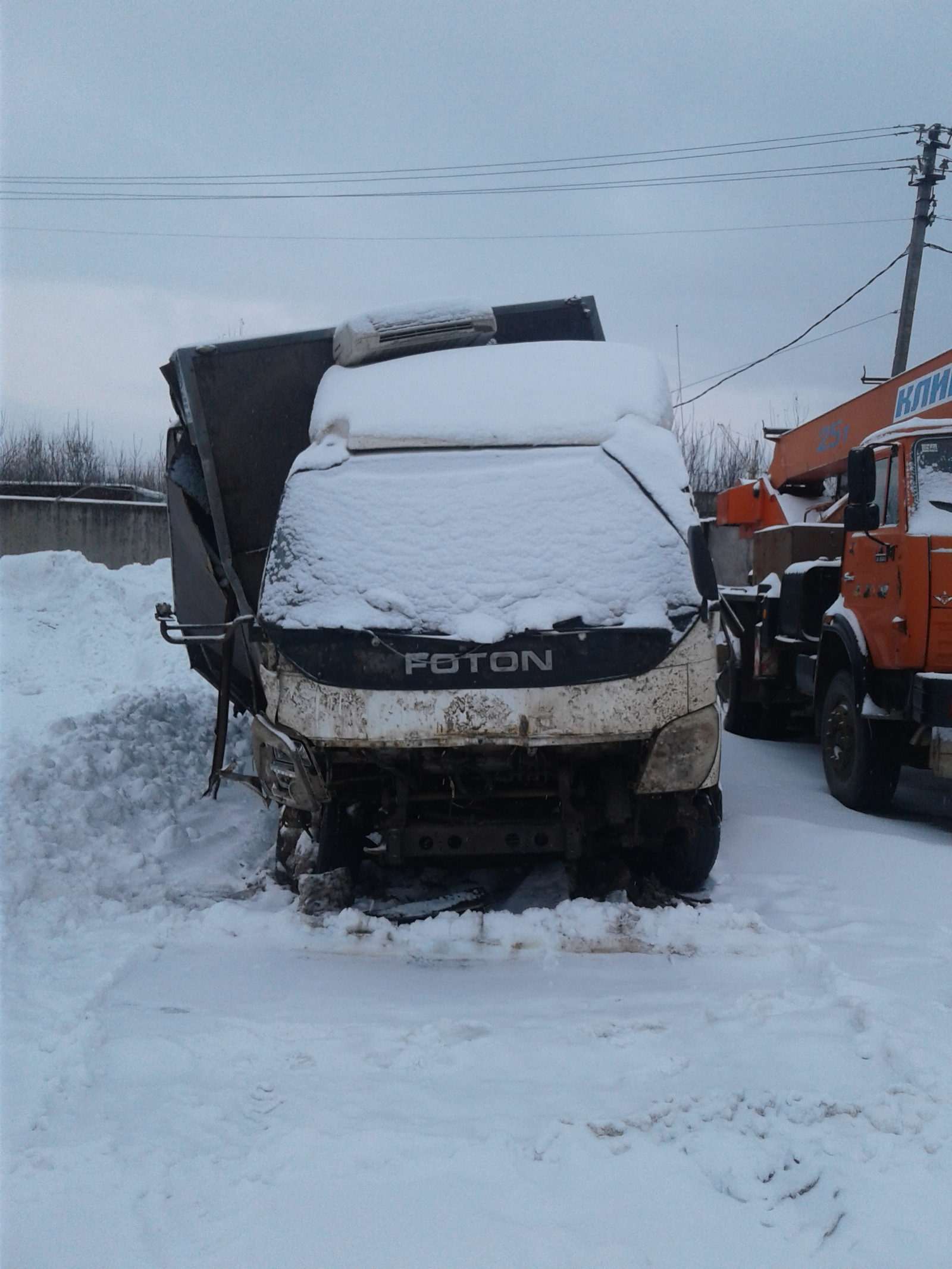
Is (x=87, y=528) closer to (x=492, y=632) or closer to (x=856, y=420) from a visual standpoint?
(x=856, y=420)

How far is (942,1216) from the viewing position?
89.7 inches

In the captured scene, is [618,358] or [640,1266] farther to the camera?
[618,358]

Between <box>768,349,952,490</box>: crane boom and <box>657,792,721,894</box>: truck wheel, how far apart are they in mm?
3995

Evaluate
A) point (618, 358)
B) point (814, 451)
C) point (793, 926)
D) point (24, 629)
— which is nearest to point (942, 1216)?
point (793, 926)

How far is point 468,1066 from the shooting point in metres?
3.04

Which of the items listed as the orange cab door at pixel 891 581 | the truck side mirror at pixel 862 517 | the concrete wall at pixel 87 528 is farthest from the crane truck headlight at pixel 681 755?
the concrete wall at pixel 87 528

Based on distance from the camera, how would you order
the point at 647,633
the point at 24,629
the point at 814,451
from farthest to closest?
1. the point at 24,629
2. the point at 814,451
3. the point at 647,633

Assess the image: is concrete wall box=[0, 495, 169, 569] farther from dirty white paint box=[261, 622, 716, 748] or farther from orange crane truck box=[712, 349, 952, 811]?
dirty white paint box=[261, 622, 716, 748]

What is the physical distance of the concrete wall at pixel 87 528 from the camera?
18000mm

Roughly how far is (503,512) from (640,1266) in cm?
292

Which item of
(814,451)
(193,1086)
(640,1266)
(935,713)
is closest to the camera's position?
(640,1266)

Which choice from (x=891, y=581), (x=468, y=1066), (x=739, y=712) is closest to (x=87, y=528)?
(x=739, y=712)

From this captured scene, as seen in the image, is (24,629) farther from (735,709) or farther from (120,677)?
(735,709)

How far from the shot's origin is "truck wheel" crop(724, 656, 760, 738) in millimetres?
9641
